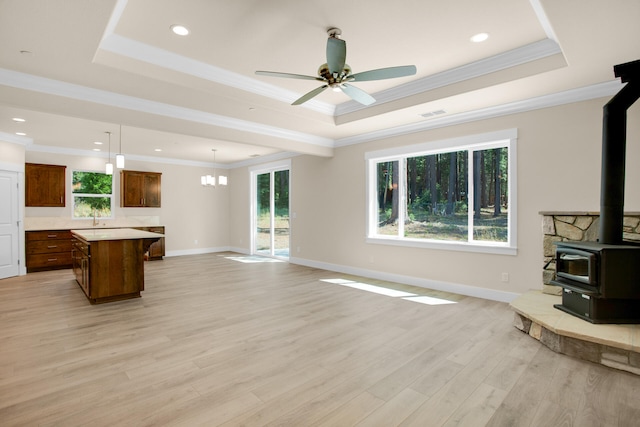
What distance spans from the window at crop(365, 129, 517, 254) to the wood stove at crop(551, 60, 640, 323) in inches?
48.6

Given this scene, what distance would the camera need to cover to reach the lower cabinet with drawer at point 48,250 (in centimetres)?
635

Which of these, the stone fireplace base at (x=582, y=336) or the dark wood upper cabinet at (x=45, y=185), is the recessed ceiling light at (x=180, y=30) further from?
the dark wood upper cabinet at (x=45, y=185)

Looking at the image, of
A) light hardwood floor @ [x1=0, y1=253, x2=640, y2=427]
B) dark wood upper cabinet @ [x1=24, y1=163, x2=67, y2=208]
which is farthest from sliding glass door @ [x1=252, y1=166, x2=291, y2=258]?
dark wood upper cabinet @ [x1=24, y1=163, x2=67, y2=208]

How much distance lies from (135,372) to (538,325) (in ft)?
11.4

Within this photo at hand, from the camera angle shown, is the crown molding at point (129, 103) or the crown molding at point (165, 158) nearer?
the crown molding at point (129, 103)

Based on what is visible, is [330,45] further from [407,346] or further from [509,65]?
[407,346]

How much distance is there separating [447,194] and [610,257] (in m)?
2.44

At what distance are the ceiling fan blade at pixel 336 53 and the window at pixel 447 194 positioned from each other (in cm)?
278

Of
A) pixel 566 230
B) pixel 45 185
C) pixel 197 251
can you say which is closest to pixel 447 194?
pixel 566 230

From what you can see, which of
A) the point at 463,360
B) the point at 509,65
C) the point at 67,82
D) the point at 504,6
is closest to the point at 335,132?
the point at 509,65

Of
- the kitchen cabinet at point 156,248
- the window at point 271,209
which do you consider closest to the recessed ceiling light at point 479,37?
the window at point 271,209

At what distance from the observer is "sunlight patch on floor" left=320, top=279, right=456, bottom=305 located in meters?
4.31

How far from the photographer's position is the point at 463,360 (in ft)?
8.65

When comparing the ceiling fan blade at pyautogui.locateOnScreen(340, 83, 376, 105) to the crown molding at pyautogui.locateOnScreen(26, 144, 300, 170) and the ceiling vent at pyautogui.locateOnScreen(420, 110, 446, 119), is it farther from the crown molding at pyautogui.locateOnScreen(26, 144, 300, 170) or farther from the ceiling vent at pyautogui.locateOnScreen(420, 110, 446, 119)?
the crown molding at pyautogui.locateOnScreen(26, 144, 300, 170)
